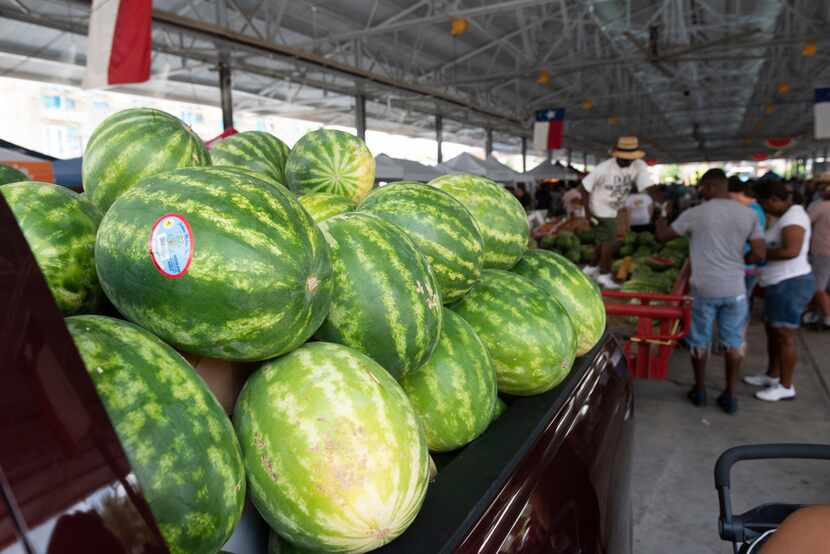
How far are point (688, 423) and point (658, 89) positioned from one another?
23616 mm

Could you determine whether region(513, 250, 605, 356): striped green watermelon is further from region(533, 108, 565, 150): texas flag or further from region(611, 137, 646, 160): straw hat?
region(533, 108, 565, 150): texas flag

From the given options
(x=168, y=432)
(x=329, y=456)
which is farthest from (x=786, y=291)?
(x=168, y=432)

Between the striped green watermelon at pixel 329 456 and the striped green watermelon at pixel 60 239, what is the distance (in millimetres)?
340

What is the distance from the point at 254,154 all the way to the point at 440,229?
0.73 meters

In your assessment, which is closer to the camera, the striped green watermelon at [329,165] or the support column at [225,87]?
the striped green watermelon at [329,165]

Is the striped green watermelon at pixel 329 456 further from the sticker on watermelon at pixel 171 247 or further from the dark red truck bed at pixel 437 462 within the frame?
the sticker on watermelon at pixel 171 247

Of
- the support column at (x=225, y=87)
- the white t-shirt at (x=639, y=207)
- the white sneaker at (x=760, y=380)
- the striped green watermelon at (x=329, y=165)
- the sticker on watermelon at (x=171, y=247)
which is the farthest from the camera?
the support column at (x=225, y=87)

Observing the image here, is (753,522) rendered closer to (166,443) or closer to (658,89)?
(166,443)

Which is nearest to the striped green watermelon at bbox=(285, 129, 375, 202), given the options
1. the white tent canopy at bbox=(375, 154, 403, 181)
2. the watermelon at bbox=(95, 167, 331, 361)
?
the watermelon at bbox=(95, 167, 331, 361)

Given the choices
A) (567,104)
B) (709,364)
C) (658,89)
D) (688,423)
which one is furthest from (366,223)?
(658,89)

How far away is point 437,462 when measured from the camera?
1379mm

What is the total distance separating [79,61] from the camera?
39.4 ft

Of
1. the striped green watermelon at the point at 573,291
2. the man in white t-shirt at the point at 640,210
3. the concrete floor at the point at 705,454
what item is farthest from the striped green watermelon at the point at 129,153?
the man in white t-shirt at the point at 640,210

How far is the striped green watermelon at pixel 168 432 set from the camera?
0.78 meters
